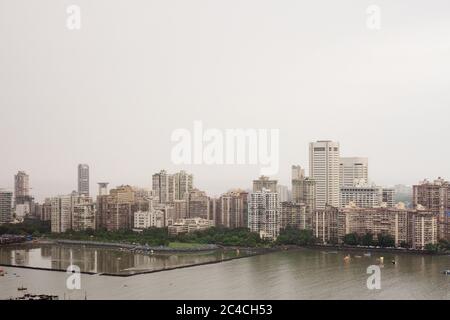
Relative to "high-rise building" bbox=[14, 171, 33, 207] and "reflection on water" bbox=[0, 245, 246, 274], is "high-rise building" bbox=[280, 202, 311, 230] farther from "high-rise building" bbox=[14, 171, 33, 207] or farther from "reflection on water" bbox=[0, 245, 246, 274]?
"high-rise building" bbox=[14, 171, 33, 207]

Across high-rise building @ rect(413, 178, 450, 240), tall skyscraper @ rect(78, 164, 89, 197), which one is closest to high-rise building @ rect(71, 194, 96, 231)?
tall skyscraper @ rect(78, 164, 89, 197)

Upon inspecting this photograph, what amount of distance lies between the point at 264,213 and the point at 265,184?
14.7 inches

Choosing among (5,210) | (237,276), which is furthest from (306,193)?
(5,210)

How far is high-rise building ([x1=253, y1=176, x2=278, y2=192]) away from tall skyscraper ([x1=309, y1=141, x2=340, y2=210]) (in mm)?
487

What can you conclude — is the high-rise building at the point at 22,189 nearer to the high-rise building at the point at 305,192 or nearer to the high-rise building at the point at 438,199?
the high-rise building at the point at 305,192

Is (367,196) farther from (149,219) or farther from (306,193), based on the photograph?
(149,219)

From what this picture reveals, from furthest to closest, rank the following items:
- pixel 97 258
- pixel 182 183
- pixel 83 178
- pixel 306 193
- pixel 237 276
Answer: pixel 306 193 → pixel 182 183 → pixel 97 258 → pixel 83 178 → pixel 237 276

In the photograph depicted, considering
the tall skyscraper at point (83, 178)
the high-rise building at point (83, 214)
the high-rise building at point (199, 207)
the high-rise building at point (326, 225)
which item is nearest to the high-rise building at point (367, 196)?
the high-rise building at point (326, 225)

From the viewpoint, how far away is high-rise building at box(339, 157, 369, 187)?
23.0ft

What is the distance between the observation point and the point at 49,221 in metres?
7.24

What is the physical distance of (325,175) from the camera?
8.17 meters
